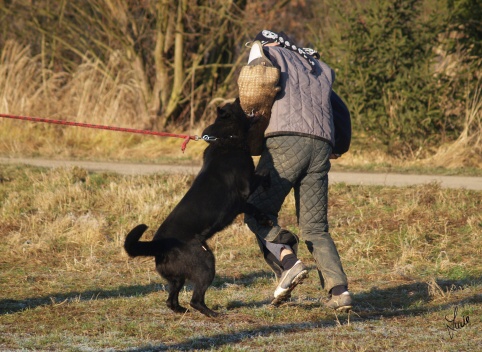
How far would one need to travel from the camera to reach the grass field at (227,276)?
4488mm

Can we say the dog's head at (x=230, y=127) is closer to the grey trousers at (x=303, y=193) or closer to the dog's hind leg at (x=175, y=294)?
the grey trousers at (x=303, y=193)

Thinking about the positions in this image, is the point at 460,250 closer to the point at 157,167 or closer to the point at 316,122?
the point at 316,122

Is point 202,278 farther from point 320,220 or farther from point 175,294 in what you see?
point 320,220

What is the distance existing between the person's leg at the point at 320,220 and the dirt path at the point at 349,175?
4.34m

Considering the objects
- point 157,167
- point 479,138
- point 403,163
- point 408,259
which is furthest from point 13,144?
point 408,259

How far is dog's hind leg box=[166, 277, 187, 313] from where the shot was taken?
16.0 ft

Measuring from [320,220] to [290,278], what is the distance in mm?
436

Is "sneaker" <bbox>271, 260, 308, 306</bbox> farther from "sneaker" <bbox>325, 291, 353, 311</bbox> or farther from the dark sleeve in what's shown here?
the dark sleeve

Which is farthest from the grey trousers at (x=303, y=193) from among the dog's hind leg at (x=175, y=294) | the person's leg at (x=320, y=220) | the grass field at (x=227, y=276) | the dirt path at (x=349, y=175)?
the dirt path at (x=349, y=175)

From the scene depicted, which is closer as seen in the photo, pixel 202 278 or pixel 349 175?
pixel 202 278

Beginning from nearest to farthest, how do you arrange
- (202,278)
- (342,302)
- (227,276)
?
(202,278) → (342,302) → (227,276)

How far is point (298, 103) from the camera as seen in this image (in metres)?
4.90
